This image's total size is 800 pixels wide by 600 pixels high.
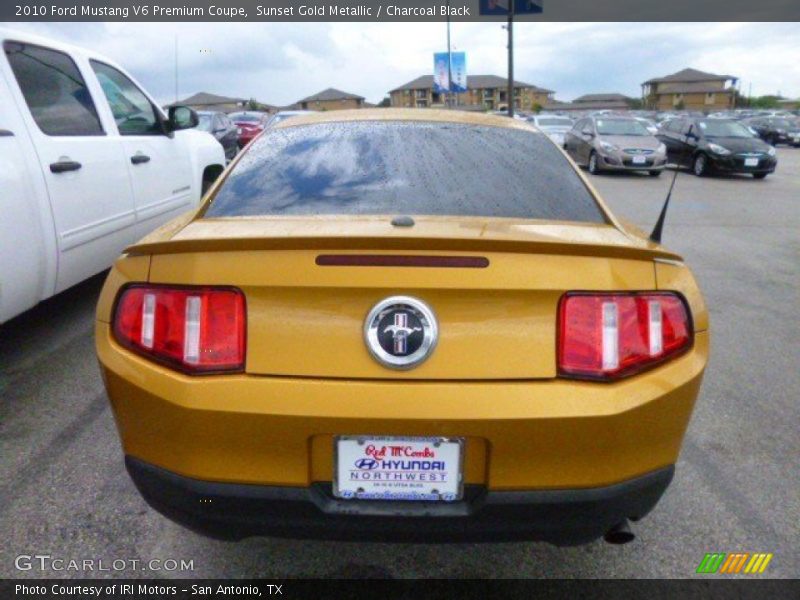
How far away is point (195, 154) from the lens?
617 cm

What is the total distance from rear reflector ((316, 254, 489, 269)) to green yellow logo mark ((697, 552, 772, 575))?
4.78ft

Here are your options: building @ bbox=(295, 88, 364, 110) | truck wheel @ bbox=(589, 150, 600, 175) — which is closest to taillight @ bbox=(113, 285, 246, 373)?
truck wheel @ bbox=(589, 150, 600, 175)

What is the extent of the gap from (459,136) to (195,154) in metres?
3.97

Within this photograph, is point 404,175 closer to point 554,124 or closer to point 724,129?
point 724,129

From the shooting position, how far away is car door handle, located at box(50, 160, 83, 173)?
3.77 meters

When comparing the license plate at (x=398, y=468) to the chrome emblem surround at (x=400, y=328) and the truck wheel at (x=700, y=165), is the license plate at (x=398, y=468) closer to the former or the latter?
the chrome emblem surround at (x=400, y=328)

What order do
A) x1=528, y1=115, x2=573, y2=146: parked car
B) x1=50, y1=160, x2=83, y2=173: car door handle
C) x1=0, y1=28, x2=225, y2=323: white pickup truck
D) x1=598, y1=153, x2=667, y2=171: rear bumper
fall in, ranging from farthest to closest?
x1=528, y1=115, x2=573, y2=146: parked car, x1=598, y1=153, x2=667, y2=171: rear bumper, x1=50, y1=160, x2=83, y2=173: car door handle, x1=0, y1=28, x2=225, y2=323: white pickup truck

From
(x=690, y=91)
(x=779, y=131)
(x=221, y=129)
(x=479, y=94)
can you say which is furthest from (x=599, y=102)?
(x=221, y=129)

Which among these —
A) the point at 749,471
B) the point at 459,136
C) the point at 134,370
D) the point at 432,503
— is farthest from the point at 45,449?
the point at 749,471

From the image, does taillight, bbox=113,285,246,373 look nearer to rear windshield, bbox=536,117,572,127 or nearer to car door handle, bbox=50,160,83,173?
car door handle, bbox=50,160,83,173

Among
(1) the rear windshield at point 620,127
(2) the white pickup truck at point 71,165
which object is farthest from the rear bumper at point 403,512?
(1) the rear windshield at point 620,127

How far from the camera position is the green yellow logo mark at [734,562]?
230 cm

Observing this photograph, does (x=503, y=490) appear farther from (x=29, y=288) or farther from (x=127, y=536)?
(x=29, y=288)

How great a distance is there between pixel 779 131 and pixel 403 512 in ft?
123
